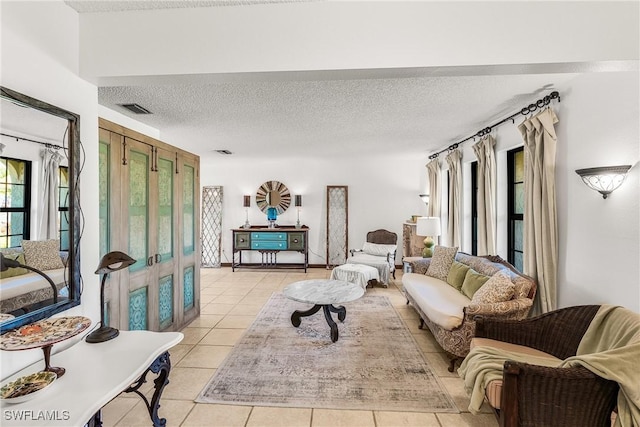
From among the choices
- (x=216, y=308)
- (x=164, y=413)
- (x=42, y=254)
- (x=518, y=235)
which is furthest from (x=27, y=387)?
(x=518, y=235)

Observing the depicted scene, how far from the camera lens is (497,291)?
8.20 feet

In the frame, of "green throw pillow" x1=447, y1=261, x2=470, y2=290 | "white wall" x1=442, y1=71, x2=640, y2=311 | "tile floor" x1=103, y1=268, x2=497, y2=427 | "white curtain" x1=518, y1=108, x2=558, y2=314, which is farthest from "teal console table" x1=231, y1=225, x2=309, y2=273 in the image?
"white wall" x1=442, y1=71, x2=640, y2=311

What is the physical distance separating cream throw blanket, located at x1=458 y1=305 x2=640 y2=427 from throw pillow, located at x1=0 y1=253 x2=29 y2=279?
2.38m

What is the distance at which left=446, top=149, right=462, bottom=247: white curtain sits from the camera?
455 centimetres

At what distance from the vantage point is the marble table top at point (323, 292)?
10.3 feet

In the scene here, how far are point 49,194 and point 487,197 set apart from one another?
3.88 metres

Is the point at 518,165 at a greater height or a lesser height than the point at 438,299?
greater

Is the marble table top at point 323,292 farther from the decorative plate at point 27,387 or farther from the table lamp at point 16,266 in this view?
the decorative plate at point 27,387

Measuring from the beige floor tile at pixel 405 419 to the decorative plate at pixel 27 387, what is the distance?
1736mm

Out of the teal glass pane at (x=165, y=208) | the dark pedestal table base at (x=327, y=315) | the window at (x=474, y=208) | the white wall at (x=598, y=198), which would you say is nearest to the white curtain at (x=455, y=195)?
the window at (x=474, y=208)

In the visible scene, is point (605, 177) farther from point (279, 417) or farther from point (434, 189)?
point (434, 189)

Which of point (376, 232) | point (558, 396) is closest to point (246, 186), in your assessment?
point (376, 232)

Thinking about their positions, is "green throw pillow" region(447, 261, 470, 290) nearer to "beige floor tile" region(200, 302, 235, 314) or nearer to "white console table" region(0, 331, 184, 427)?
"beige floor tile" region(200, 302, 235, 314)

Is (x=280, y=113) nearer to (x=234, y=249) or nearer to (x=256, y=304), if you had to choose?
(x=256, y=304)
